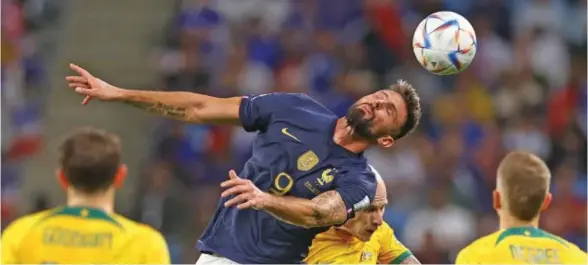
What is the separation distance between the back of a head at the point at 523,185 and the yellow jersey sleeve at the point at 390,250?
65 centimetres

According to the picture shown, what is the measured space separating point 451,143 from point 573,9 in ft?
9.35

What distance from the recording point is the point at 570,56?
1398 cm

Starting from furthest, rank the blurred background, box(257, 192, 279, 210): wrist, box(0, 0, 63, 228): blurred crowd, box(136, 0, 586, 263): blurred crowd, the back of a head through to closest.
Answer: box(0, 0, 63, 228): blurred crowd, the blurred background, box(136, 0, 586, 263): blurred crowd, the back of a head, box(257, 192, 279, 210): wrist

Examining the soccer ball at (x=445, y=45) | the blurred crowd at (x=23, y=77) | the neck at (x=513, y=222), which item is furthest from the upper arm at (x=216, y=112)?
the blurred crowd at (x=23, y=77)

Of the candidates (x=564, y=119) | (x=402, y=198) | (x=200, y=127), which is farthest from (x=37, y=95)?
(x=564, y=119)

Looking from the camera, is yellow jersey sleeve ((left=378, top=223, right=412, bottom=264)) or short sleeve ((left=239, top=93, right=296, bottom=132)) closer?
short sleeve ((left=239, top=93, right=296, bottom=132))

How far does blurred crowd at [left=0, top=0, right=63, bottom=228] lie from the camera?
13859mm

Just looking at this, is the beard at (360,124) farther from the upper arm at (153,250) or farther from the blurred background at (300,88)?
the blurred background at (300,88)

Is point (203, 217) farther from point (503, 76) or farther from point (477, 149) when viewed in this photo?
point (503, 76)

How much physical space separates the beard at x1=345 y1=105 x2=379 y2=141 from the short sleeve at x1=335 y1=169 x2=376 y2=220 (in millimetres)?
191

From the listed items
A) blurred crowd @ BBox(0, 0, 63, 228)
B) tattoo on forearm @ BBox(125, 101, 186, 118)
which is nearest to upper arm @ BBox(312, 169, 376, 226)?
tattoo on forearm @ BBox(125, 101, 186, 118)

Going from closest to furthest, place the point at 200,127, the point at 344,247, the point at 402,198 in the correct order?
the point at 344,247, the point at 402,198, the point at 200,127

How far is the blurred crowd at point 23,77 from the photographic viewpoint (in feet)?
45.5

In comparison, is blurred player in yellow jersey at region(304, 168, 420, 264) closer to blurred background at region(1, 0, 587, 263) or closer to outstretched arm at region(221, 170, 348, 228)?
outstretched arm at region(221, 170, 348, 228)
